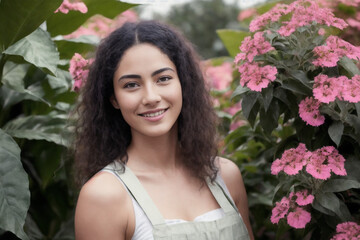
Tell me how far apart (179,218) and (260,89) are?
407 mm

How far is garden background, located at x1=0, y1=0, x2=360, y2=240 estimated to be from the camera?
1366 millimetres

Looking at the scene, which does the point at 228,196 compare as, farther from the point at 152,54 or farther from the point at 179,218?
the point at 152,54

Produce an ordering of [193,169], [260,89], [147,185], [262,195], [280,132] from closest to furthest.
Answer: [260,89] < [147,185] < [193,169] < [280,132] < [262,195]

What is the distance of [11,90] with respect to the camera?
1888 mm

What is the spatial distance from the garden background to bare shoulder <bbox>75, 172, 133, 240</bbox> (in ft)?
0.48

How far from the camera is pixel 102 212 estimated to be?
1358mm

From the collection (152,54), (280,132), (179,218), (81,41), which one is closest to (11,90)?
(81,41)

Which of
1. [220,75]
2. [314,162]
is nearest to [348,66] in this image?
[314,162]

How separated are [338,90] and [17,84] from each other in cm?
100

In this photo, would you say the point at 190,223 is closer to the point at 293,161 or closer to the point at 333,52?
the point at 293,161

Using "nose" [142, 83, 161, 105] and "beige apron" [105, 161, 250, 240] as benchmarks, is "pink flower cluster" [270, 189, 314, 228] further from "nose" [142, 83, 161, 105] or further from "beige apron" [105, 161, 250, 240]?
"nose" [142, 83, 161, 105]

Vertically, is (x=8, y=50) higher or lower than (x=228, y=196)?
higher

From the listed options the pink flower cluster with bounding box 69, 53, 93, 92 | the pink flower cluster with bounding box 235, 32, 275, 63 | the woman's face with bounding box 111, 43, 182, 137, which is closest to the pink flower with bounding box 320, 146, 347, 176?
A: the pink flower cluster with bounding box 235, 32, 275, 63

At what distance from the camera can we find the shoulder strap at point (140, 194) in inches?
54.7
